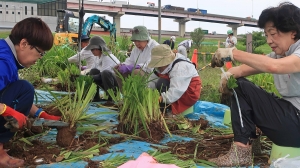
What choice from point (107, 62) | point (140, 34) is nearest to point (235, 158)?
point (140, 34)

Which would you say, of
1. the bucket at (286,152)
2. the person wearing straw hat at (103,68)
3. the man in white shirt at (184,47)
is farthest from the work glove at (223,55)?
the man in white shirt at (184,47)

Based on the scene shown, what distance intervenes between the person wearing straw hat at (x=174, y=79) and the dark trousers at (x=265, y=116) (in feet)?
3.72

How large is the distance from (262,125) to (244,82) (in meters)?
0.30

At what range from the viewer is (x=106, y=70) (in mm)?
4082

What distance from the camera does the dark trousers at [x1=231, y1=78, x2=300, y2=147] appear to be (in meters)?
2.06

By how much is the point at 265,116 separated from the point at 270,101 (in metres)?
0.10

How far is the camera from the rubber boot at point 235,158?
211cm

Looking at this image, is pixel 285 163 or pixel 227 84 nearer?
pixel 285 163

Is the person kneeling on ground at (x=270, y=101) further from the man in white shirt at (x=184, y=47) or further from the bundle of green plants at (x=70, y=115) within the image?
the man in white shirt at (x=184, y=47)

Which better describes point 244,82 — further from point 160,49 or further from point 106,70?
point 106,70

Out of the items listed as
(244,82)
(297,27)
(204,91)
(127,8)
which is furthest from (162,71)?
(127,8)

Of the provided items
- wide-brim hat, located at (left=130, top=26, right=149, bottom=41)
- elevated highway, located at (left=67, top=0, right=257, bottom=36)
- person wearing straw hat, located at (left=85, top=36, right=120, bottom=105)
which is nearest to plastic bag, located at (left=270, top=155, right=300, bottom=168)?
person wearing straw hat, located at (left=85, top=36, right=120, bottom=105)

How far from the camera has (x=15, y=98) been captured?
81.6 inches

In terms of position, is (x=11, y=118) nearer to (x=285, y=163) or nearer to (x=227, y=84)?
(x=227, y=84)
